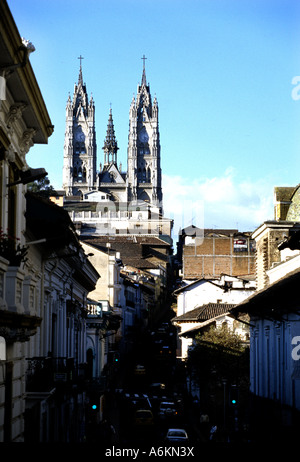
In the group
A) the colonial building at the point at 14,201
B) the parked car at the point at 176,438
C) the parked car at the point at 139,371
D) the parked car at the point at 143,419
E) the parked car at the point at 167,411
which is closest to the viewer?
the colonial building at the point at 14,201

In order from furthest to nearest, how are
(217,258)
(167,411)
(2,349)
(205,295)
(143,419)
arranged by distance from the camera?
(217,258)
(205,295)
(167,411)
(143,419)
(2,349)

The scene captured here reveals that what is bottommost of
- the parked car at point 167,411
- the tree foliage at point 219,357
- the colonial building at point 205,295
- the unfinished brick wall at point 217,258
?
the parked car at point 167,411

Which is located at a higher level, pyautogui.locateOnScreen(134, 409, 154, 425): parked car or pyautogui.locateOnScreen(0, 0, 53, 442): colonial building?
pyautogui.locateOnScreen(0, 0, 53, 442): colonial building

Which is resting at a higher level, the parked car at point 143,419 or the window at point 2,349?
the window at point 2,349

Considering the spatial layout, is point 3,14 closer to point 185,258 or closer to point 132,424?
point 132,424

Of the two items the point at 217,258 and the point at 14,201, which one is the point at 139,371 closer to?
the point at 217,258

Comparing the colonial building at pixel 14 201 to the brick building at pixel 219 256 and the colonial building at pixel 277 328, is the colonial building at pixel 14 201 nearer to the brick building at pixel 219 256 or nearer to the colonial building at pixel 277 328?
the colonial building at pixel 277 328

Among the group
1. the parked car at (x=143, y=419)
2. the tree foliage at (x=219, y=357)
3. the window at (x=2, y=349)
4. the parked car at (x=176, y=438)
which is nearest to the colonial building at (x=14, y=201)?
the window at (x=2, y=349)

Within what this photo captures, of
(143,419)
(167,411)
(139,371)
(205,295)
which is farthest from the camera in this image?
(139,371)

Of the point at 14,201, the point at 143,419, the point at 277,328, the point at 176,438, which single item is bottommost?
the point at 143,419

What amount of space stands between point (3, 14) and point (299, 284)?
1743cm

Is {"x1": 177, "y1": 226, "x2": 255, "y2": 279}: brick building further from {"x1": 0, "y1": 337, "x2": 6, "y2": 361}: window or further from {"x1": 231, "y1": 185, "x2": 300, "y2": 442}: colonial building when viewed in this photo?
{"x1": 0, "y1": 337, "x2": 6, "y2": 361}: window

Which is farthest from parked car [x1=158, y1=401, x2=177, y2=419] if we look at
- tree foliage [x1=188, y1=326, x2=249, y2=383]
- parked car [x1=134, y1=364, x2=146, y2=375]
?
parked car [x1=134, y1=364, x2=146, y2=375]

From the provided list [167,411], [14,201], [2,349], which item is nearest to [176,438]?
[167,411]
